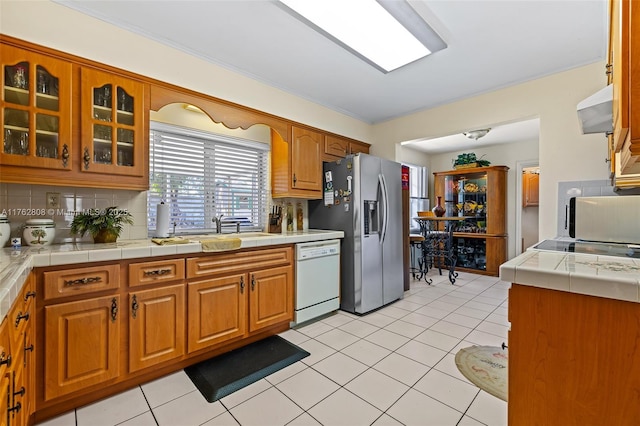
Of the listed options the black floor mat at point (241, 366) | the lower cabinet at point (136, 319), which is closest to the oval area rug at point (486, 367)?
the black floor mat at point (241, 366)

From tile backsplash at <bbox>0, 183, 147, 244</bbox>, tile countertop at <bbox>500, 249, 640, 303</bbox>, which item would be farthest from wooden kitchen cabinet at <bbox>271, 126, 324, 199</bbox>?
tile countertop at <bbox>500, 249, 640, 303</bbox>

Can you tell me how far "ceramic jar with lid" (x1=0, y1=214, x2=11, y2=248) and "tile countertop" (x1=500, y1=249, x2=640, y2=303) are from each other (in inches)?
104

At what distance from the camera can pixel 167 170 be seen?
104 inches

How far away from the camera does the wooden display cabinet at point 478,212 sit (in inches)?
204

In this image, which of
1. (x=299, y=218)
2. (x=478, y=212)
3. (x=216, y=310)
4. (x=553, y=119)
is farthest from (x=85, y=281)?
(x=478, y=212)

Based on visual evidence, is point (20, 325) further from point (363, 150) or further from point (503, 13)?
point (363, 150)

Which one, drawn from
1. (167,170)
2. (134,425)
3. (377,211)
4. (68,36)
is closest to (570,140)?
(377,211)

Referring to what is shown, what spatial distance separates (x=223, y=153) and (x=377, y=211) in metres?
1.83

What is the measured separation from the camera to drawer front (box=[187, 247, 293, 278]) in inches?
81.9

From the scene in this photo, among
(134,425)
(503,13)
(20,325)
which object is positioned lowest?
(134,425)

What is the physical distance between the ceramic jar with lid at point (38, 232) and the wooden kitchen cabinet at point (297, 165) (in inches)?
75.7

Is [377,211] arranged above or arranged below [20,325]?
above

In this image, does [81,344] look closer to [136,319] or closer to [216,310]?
[136,319]

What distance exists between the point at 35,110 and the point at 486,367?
3.49 meters
